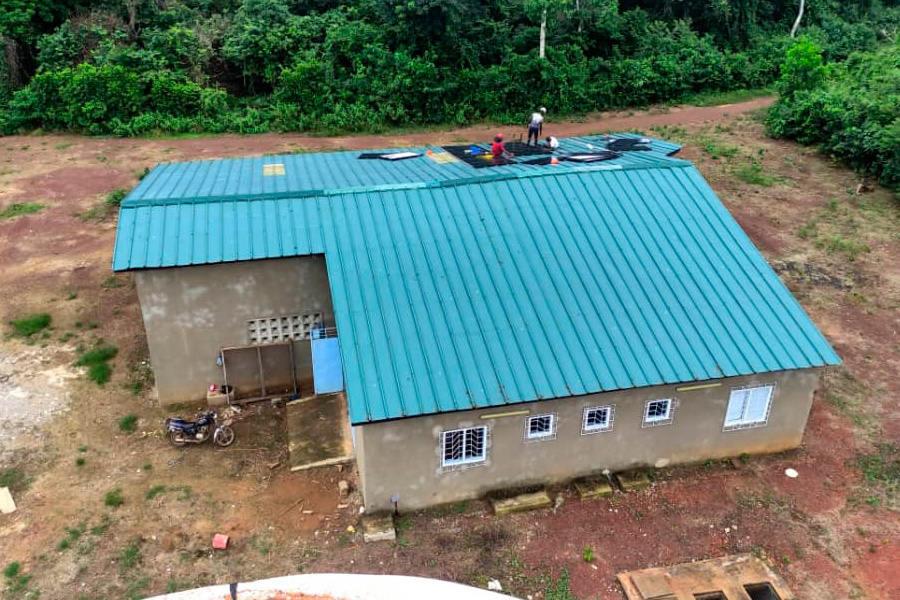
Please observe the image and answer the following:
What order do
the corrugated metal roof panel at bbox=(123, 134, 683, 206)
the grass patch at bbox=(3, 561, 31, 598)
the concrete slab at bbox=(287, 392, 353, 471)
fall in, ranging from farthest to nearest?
the corrugated metal roof panel at bbox=(123, 134, 683, 206)
the concrete slab at bbox=(287, 392, 353, 471)
the grass patch at bbox=(3, 561, 31, 598)

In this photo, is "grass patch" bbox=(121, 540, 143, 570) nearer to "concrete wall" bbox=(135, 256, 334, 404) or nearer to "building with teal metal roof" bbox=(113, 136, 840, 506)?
"building with teal metal roof" bbox=(113, 136, 840, 506)

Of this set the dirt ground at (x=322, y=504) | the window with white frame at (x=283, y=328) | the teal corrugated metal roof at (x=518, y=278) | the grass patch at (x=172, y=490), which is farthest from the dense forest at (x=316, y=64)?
the grass patch at (x=172, y=490)

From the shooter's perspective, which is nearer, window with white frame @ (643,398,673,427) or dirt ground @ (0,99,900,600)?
dirt ground @ (0,99,900,600)

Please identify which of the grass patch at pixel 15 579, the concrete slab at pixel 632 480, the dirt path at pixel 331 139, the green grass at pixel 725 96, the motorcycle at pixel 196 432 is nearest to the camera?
the grass patch at pixel 15 579

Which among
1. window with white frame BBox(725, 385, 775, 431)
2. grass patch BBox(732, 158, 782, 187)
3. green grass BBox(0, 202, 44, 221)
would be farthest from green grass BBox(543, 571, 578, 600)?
green grass BBox(0, 202, 44, 221)

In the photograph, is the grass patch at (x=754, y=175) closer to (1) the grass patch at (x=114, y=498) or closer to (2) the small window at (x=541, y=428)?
(2) the small window at (x=541, y=428)
